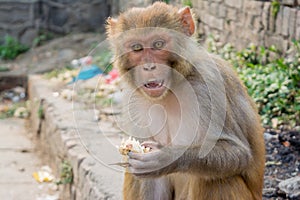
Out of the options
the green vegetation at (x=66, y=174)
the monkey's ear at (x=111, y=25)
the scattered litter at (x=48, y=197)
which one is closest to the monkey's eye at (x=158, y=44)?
the monkey's ear at (x=111, y=25)

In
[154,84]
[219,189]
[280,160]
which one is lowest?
[280,160]

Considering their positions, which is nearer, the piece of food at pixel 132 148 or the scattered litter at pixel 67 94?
the piece of food at pixel 132 148

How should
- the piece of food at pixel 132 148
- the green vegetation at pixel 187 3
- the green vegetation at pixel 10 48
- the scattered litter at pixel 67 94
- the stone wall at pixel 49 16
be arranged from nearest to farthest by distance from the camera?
1. the piece of food at pixel 132 148
2. the scattered litter at pixel 67 94
3. the green vegetation at pixel 187 3
4. the green vegetation at pixel 10 48
5. the stone wall at pixel 49 16

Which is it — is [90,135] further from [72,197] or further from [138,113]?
[138,113]

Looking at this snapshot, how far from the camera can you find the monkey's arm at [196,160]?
3.95m

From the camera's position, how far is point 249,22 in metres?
8.64

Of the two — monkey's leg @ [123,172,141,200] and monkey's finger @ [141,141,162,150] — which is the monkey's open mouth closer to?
monkey's finger @ [141,141,162,150]

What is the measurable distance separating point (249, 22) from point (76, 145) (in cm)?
282

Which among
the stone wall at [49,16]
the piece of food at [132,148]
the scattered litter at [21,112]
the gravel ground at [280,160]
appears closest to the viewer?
the piece of food at [132,148]

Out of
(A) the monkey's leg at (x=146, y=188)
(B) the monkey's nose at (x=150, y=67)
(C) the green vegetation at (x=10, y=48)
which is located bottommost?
(C) the green vegetation at (x=10, y=48)

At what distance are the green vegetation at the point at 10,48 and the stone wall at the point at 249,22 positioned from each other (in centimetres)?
385

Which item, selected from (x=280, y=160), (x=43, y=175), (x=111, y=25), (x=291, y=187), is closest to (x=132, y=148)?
(x=111, y=25)

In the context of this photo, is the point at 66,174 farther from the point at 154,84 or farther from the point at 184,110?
the point at 154,84

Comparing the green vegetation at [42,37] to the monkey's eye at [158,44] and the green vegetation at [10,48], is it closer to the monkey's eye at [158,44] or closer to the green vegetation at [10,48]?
the green vegetation at [10,48]
